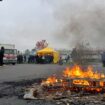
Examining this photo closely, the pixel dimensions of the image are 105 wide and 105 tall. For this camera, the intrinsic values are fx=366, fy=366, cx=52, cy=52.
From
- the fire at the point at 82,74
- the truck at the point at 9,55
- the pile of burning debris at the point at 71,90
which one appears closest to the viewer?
the pile of burning debris at the point at 71,90

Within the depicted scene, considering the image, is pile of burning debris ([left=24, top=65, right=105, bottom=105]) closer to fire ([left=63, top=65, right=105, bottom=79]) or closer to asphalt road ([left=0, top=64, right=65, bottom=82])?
fire ([left=63, top=65, right=105, bottom=79])

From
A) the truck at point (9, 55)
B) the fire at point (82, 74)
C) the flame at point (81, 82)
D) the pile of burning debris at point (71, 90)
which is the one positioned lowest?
the pile of burning debris at point (71, 90)

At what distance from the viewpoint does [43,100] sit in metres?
11.4

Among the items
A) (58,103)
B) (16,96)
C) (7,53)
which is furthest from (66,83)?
(7,53)

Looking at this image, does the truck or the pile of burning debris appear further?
the truck

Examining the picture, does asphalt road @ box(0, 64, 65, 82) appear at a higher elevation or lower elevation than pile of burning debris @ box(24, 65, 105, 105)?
higher

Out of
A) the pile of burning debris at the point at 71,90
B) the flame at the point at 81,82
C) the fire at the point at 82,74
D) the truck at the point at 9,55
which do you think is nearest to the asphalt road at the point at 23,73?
the fire at the point at 82,74

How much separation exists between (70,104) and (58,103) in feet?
1.51

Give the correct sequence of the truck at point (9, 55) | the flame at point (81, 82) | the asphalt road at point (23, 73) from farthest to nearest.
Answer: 1. the truck at point (9, 55)
2. the asphalt road at point (23, 73)
3. the flame at point (81, 82)

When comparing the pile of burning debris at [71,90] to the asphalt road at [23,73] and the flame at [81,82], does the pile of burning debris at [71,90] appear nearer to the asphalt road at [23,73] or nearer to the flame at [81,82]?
the flame at [81,82]

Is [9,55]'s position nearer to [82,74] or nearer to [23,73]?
[23,73]

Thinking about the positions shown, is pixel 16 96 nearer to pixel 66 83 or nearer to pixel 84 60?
pixel 66 83

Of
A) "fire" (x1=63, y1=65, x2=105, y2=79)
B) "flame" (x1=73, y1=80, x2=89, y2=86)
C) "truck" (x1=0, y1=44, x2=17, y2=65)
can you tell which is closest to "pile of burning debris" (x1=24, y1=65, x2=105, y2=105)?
"flame" (x1=73, y1=80, x2=89, y2=86)

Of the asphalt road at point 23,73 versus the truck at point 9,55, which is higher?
the truck at point 9,55
